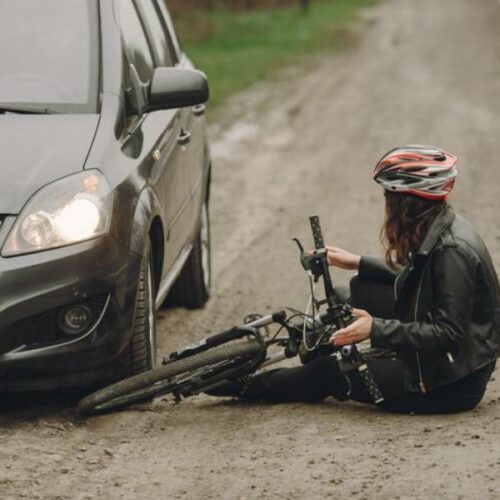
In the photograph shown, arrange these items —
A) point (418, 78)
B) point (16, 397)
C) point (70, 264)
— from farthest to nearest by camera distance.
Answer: point (418, 78) < point (16, 397) < point (70, 264)

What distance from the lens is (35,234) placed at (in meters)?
5.52

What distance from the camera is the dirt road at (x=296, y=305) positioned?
498 centimetres

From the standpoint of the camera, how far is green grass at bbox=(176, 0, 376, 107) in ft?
70.1

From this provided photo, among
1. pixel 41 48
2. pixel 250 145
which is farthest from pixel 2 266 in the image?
pixel 250 145

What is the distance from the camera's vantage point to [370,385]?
19.4 ft

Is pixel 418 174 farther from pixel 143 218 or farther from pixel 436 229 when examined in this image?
pixel 143 218

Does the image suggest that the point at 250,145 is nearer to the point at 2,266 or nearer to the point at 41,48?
the point at 41,48

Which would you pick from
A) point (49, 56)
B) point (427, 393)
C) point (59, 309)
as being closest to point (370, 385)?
point (427, 393)

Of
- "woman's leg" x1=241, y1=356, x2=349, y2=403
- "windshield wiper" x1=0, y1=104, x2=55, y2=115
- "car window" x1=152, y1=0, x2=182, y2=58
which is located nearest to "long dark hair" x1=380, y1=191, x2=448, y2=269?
"woman's leg" x1=241, y1=356, x2=349, y2=403

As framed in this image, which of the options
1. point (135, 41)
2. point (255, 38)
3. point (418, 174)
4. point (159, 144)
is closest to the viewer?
point (418, 174)

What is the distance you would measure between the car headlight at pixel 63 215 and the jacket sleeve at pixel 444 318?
1.14 m

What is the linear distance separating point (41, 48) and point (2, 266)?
1.49 meters

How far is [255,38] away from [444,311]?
21.3 metres

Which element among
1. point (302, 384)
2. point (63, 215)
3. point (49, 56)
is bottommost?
point (302, 384)
